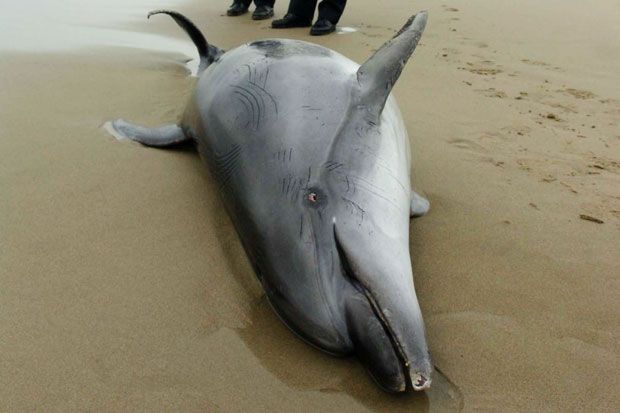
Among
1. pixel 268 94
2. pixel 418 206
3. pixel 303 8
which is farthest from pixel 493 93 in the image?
pixel 303 8

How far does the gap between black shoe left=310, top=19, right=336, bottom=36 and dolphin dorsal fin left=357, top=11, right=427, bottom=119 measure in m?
5.33

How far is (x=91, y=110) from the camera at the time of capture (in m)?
5.12

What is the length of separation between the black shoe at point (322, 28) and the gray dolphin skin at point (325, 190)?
493 centimetres

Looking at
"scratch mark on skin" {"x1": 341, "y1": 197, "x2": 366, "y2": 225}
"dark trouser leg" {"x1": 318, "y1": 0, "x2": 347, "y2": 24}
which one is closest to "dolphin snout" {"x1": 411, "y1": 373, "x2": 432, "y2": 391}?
"scratch mark on skin" {"x1": 341, "y1": 197, "x2": 366, "y2": 225}

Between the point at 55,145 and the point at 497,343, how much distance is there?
3.41 metres

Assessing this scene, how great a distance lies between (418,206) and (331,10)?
19.9ft

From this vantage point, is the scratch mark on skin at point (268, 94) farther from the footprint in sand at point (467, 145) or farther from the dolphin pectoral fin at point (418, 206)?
the footprint in sand at point (467, 145)

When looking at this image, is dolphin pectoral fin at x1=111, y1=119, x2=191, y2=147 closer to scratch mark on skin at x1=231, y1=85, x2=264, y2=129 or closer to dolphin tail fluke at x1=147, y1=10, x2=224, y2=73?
scratch mark on skin at x1=231, y1=85, x2=264, y2=129

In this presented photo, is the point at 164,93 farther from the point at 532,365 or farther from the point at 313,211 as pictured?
the point at 532,365

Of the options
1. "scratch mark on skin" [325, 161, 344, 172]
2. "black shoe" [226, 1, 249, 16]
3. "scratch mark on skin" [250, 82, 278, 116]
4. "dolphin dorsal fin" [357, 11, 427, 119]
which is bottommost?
"black shoe" [226, 1, 249, 16]

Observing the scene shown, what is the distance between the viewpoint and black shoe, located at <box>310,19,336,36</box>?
28.1ft

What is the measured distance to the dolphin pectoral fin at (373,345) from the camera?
7.24ft

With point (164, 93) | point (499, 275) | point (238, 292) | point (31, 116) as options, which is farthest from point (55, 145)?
point (499, 275)

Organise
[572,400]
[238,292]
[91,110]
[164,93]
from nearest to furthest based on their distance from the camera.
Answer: [572,400] → [238,292] → [91,110] → [164,93]
